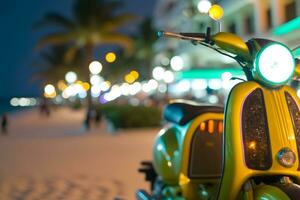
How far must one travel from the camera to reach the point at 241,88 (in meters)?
2.99

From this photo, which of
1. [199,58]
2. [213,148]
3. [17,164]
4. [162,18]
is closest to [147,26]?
[162,18]

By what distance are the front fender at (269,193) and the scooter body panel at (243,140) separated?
3.9 inches

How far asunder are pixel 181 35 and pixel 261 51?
25.2 inches

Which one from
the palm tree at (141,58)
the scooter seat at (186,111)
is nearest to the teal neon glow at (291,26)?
the scooter seat at (186,111)

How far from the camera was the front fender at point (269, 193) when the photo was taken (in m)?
2.61

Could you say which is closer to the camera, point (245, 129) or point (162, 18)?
point (245, 129)

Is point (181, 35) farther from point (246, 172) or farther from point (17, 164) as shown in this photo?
point (17, 164)

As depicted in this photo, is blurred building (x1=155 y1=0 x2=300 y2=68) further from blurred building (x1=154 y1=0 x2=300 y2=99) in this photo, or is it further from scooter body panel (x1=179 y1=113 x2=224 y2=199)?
scooter body panel (x1=179 y1=113 x2=224 y2=199)

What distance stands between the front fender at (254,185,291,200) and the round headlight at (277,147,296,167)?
0.61ft

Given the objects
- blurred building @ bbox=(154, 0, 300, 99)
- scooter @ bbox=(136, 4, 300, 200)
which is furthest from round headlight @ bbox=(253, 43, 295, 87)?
blurred building @ bbox=(154, 0, 300, 99)

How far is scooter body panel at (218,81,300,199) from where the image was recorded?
113 inches

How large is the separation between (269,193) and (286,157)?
12.2 inches

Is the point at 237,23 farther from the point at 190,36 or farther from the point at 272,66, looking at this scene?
the point at 272,66

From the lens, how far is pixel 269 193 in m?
2.69
